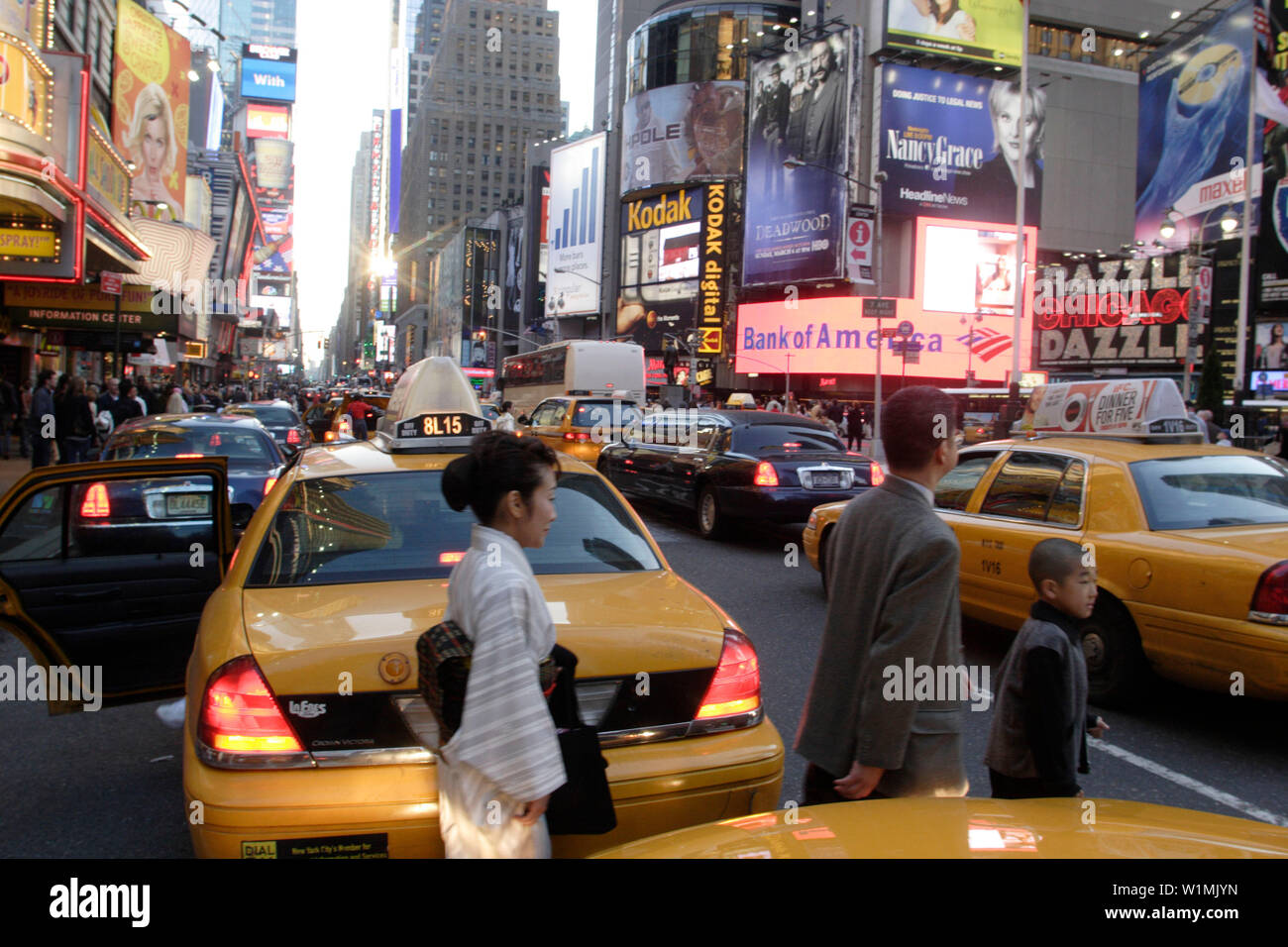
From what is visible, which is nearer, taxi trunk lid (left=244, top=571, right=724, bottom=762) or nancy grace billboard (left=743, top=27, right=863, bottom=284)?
taxi trunk lid (left=244, top=571, right=724, bottom=762)

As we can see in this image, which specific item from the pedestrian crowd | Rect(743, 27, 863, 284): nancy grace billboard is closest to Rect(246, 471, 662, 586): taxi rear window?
the pedestrian crowd

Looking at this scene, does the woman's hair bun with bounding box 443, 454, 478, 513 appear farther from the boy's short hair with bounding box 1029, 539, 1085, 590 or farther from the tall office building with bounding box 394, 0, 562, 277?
the tall office building with bounding box 394, 0, 562, 277

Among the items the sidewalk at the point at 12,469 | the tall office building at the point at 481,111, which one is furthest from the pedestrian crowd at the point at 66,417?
the tall office building at the point at 481,111

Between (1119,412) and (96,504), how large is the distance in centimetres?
757

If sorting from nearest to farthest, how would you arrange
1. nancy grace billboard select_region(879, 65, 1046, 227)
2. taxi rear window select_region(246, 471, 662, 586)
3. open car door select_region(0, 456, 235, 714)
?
taxi rear window select_region(246, 471, 662, 586)
open car door select_region(0, 456, 235, 714)
nancy grace billboard select_region(879, 65, 1046, 227)

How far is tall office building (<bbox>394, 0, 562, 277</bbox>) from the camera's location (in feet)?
534

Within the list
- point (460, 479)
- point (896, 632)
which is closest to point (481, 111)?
point (460, 479)

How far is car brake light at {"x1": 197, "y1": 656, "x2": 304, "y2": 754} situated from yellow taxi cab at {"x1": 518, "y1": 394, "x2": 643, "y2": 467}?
13626 mm

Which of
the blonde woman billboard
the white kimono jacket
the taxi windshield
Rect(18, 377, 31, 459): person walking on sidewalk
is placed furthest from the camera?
the blonde woman billboard

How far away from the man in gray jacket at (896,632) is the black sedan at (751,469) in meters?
8.37

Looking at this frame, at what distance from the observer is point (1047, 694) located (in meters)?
2.72

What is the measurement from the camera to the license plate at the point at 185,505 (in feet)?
26.2

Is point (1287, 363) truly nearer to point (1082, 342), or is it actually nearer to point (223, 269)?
point (1082, 342)

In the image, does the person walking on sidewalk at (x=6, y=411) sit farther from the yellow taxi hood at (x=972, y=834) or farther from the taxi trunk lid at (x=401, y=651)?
the yellow taxi hood at (x=972, y=834)
